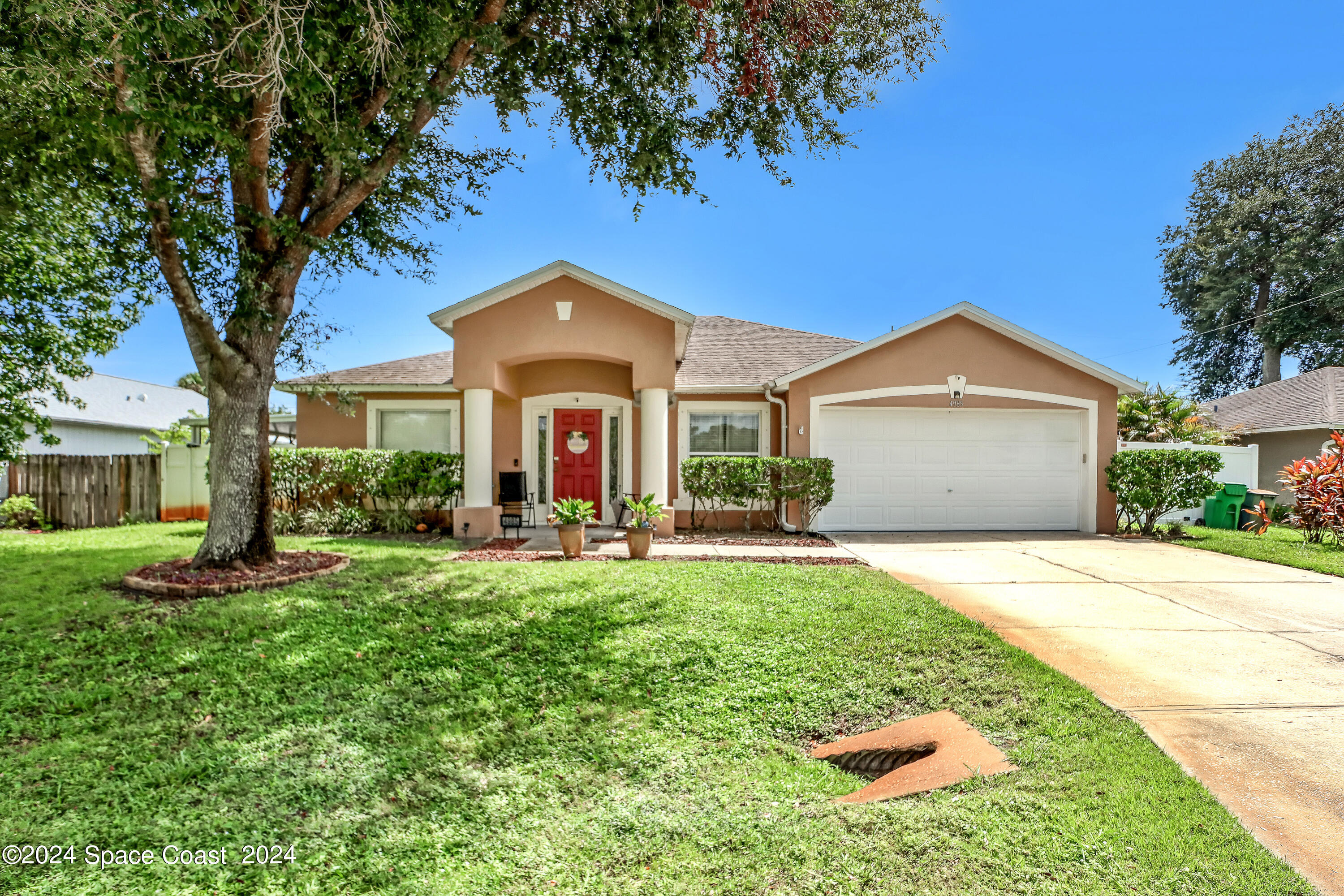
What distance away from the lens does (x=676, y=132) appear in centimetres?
752

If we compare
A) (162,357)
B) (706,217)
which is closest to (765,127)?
(706,217)

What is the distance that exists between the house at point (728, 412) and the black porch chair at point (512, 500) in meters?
0.27

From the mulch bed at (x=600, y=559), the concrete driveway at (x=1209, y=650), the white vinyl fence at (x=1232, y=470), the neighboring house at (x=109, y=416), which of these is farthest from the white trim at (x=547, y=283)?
the neighboring house at (x=109, y=416)

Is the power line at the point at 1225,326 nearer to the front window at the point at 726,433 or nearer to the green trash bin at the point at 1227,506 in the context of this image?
the green trash bin at the point at 1227,506

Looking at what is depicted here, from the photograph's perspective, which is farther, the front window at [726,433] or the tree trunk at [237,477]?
the front window at [726,433]

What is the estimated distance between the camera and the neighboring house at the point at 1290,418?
15539mm

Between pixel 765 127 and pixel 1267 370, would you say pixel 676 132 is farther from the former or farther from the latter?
pixel 1267 370

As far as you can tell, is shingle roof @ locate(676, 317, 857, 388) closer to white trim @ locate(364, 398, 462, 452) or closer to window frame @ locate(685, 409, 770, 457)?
window frame @ locate(685, 409, 770, 457)

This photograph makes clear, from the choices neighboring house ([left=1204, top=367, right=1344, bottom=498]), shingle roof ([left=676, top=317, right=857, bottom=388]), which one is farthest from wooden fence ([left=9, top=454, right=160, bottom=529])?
neighboring house ([left=1204, top=367, right=1344, bottom=498])

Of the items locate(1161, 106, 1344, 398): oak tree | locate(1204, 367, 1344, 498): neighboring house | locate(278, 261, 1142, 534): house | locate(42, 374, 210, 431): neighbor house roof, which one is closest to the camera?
locate(278, 261, 1142, 534): house

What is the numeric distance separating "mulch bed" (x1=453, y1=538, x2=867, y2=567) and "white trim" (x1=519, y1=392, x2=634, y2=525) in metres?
3.54

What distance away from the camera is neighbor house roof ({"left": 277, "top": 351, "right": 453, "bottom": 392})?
12.0 metres

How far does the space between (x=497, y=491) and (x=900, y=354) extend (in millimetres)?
8077

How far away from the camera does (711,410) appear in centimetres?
1218
